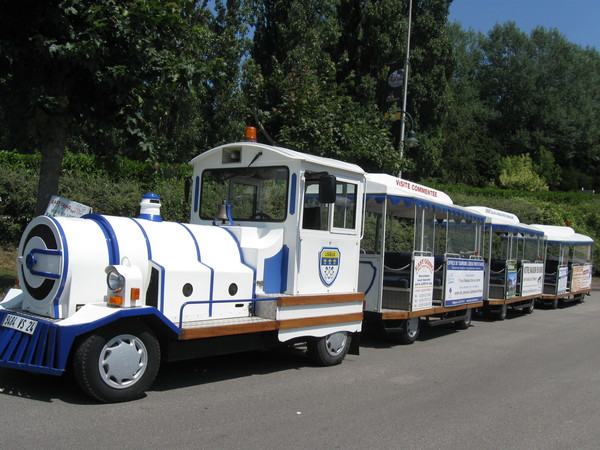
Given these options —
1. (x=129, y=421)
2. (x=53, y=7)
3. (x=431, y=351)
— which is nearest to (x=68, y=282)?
(x=129, y=421)

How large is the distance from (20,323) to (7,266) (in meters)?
8.36

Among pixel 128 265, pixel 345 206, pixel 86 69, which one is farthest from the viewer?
pixel 86 69

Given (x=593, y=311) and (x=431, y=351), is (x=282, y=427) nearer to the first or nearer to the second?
(x=431, y=351)

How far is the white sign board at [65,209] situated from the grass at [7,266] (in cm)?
439

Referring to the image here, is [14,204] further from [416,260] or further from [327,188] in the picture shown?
[327,188]

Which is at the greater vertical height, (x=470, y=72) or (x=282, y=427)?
(x=470, y=72)

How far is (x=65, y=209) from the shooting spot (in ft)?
20.5

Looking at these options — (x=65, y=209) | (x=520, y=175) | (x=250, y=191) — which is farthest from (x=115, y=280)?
(x=520, y=175)

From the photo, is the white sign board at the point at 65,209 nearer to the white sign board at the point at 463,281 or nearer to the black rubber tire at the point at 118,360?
the black rubber tire at the point at 118,360

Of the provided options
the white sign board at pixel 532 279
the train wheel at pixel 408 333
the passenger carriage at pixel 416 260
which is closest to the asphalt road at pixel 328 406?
the train wheel at pixel 408 333

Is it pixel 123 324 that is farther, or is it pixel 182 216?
pixel 182 216

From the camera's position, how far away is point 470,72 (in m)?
56.2

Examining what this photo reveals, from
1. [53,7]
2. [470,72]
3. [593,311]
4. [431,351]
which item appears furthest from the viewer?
[470,72]

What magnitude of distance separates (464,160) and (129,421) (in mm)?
44695
